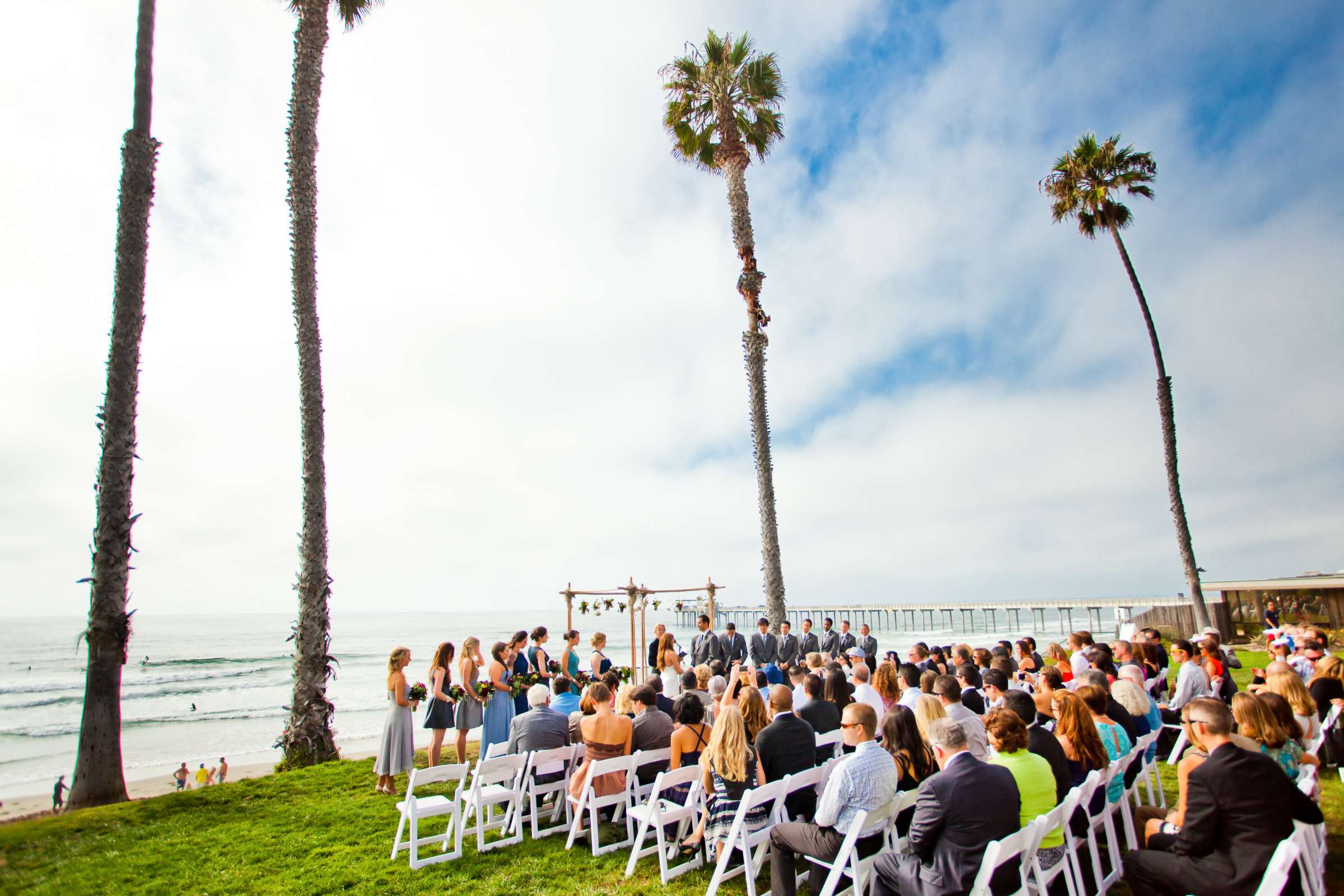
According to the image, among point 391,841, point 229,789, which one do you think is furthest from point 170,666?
point 391,841

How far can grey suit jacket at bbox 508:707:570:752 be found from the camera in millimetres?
6613

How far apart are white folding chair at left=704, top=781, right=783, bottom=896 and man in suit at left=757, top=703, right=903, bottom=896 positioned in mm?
175

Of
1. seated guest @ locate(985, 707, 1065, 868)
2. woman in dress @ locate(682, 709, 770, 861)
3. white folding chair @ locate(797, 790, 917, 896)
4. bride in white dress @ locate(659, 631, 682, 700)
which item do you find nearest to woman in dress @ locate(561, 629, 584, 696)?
bride in white dress @ locate(659, 631, 682, 700)

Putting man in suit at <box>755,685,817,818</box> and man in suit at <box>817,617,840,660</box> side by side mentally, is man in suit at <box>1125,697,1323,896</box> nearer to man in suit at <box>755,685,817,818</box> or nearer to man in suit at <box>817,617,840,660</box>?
man in suit at <box>755,685,817,818</box>

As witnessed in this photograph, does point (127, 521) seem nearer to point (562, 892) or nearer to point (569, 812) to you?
point (569, 812)

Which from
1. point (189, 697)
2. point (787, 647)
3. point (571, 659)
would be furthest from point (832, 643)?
A: point (189, 697)

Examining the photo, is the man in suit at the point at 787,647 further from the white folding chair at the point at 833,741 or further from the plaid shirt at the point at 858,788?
the plaid shirt at the point at 858,788

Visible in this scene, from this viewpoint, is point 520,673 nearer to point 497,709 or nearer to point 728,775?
point 497,709

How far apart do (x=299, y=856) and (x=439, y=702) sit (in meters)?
2.40

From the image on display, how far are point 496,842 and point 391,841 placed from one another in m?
1.15

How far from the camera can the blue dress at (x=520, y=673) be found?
961 centimetres

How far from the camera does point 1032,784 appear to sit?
3992 millimetres

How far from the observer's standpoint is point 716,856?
5320 mm

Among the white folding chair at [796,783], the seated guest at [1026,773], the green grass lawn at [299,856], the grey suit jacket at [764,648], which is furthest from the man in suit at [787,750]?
the grey suit jacket at [764,648]
